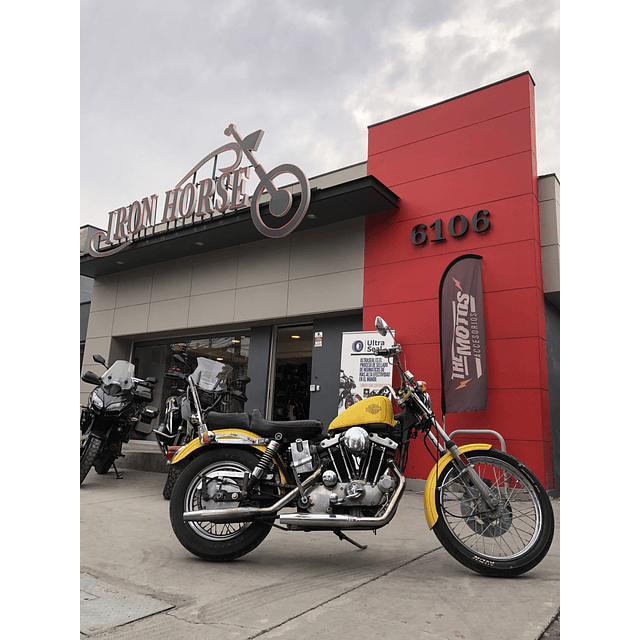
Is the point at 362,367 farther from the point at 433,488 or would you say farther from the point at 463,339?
the point at 433,488

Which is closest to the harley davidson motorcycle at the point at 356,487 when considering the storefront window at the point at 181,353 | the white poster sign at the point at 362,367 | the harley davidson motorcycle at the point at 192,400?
the harley davidson motorcycle at the point at 192,400

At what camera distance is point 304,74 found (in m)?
2.05

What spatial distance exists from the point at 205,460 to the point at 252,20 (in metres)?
2.54

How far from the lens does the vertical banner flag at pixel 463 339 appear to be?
605cm

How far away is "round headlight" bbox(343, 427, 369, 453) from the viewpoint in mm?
2936

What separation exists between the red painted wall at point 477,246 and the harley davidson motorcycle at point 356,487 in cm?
300

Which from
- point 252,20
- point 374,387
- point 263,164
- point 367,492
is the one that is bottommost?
point 367,492

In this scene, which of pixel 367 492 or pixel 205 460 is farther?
pixel 205 460

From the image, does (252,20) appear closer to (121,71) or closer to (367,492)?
(121,71)

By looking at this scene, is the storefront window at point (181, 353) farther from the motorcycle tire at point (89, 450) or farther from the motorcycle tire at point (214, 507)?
the motorcycle tire at point (214, 507)

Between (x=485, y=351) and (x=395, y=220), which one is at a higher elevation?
(x=395, y=220)

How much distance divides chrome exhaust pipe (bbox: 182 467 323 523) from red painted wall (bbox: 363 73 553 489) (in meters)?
3.55

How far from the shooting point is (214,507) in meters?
3.09
